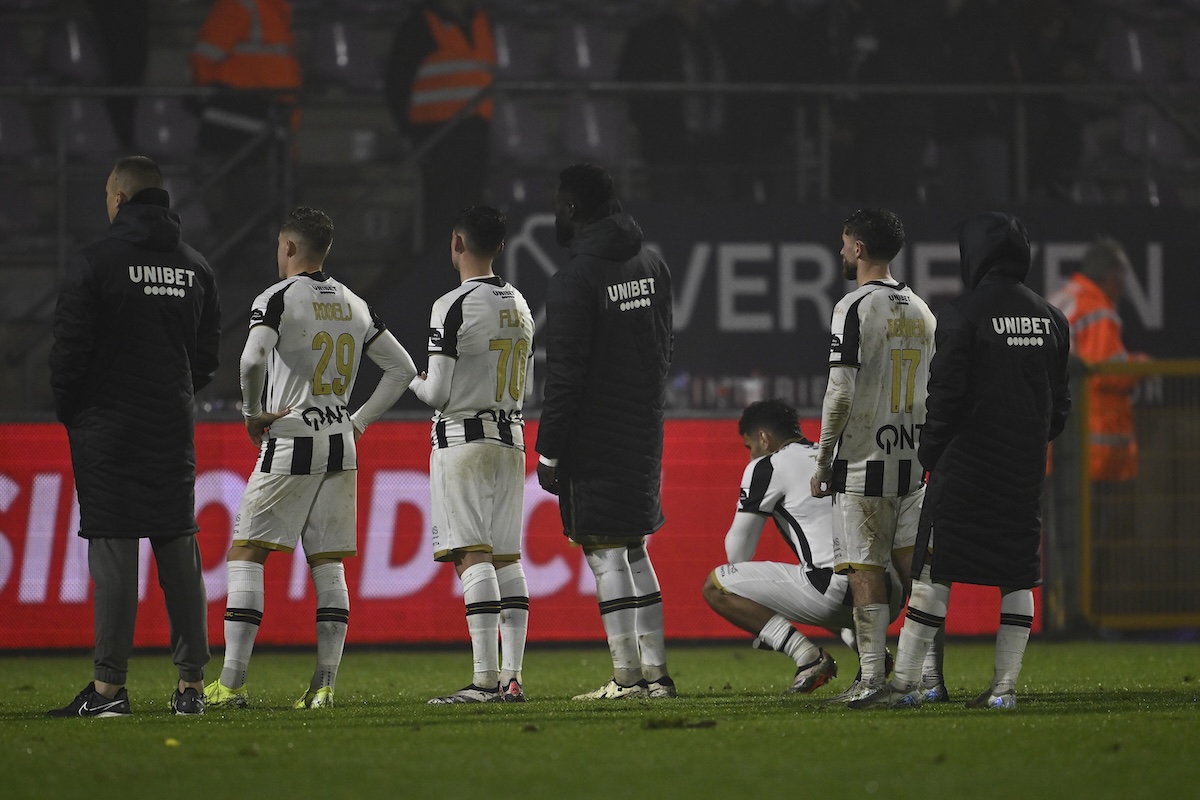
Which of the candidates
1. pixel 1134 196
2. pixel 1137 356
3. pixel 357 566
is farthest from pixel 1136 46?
pixel 357 566

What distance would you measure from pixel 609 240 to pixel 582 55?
9051mm

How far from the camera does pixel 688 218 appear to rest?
1416 centimetres

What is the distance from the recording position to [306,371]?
24.7 feet

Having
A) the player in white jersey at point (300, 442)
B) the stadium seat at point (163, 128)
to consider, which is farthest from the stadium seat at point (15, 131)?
the player in white jersey at point (300, 442)

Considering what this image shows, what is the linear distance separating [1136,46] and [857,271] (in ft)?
33.8

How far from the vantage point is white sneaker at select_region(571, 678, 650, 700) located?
7.94 metres

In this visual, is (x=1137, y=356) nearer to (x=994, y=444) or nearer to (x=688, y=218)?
(x=688, y=218)

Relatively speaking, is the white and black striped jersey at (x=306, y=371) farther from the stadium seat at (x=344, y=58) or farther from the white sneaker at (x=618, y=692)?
the stadium seat at (x=344, y=58)

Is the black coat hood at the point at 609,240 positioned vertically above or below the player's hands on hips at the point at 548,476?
above

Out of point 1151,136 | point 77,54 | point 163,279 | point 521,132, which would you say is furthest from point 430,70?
point 163,279

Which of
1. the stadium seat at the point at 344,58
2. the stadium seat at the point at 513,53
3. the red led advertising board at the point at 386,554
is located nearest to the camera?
the red led advertising board at the point at 386,554

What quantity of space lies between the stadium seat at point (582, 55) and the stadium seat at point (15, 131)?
4682mm

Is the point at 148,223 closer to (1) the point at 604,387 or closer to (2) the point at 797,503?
(1) the point at 604,387

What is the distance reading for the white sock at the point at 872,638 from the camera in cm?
745
